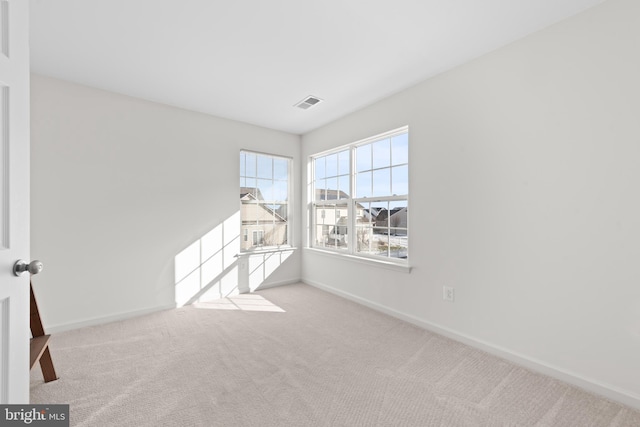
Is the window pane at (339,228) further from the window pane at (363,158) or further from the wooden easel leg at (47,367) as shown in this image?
the wooden easel leg at (47,367)

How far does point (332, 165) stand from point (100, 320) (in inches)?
130

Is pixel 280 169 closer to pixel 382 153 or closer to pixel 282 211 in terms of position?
pixel 282 211

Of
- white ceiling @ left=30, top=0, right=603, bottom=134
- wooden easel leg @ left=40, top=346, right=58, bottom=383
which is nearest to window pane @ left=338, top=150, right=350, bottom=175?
white ceiling @ left=30, top=0, right=603, bottom=134

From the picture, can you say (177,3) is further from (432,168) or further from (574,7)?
(574,7)

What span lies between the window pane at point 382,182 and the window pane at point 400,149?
170 mm

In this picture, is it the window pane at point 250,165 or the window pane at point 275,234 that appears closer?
the window pane at point 250,165

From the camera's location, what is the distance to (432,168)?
2.78 metres

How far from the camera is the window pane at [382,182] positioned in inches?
132

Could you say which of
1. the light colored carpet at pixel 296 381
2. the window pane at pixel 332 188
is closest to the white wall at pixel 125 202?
the light colored carpet at pixel 296 381

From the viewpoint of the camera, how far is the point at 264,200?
4.32m

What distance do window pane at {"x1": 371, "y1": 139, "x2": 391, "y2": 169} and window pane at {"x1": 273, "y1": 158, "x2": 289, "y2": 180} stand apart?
1.60 m

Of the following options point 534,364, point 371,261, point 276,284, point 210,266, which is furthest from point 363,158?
point 534,364

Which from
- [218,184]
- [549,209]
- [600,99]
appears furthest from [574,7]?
[218,184]

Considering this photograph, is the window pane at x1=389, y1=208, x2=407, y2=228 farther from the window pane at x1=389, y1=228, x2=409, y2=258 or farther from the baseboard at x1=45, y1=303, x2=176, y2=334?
the baseboard at x1=45, y1=303, x2=176, y2=334
